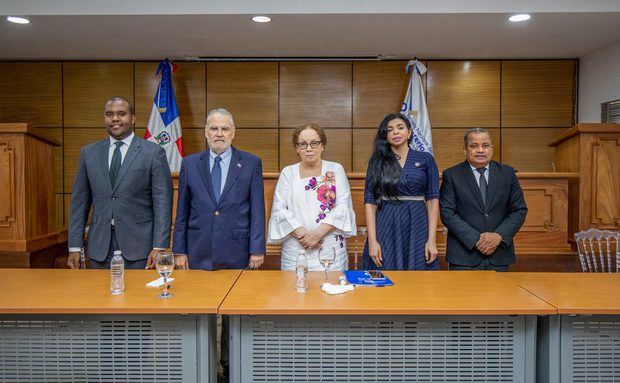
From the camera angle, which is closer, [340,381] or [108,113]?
[340,381]

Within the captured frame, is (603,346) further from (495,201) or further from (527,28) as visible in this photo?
(527,28)

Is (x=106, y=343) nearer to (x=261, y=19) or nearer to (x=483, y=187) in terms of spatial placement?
(x=483, y=187)

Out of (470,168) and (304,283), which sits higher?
(470,168)

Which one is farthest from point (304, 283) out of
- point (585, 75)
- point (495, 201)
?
point (585, 75)

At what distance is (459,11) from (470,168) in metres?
1.90

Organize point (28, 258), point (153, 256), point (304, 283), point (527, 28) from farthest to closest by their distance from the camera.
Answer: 1. point (527, 28)
2. point (28, 258)
3. point (153, 256)
4. point (304, 283)

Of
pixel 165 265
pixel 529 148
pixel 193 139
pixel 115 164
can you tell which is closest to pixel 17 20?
pixel 193 139

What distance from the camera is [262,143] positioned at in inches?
231

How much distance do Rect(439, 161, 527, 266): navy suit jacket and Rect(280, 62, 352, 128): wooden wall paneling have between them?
127 inches

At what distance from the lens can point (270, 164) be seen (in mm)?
5883

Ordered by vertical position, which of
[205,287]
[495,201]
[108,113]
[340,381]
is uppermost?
[108,113]

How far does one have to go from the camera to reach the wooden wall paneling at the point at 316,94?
5746 mm

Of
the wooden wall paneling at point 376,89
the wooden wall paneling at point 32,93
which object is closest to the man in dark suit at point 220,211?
the wooden wall paneling at point 376,89

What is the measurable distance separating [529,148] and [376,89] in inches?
82.9
